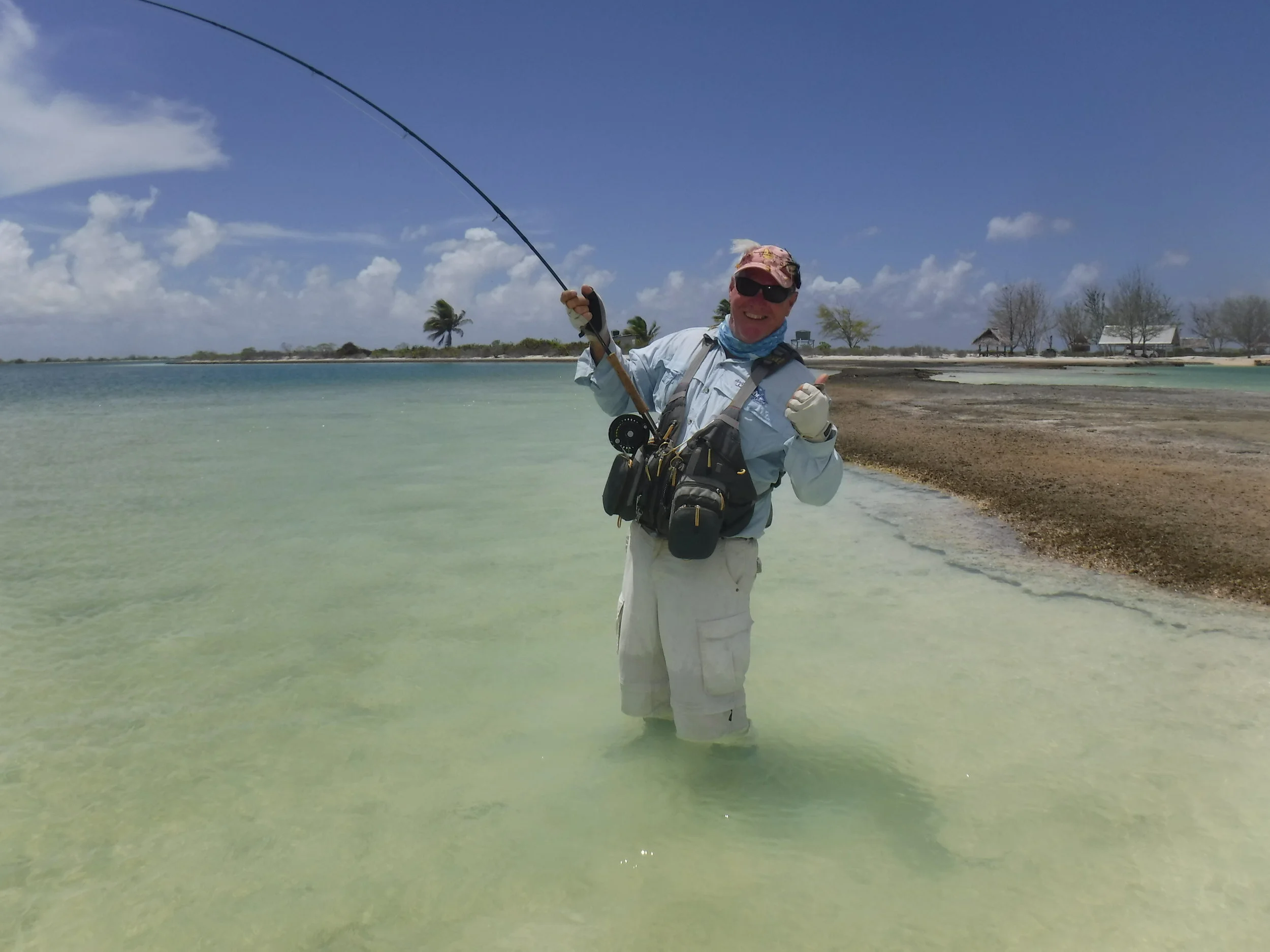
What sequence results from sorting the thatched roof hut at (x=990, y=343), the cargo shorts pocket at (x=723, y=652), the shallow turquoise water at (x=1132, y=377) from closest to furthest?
the cargo shorts pocket at (x=723, y=652) → the shallow turquoise water at (x=1132, y=377) → the thatched roof hut at (x=990, y=343)

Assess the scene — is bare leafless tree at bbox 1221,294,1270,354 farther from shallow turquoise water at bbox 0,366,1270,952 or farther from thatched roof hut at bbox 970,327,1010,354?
shallow turquoise water at bbox 0,366,1270,952

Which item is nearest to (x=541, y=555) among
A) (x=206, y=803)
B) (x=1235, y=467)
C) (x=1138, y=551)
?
(x=206, y=803)

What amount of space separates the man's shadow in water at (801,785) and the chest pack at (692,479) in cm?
106

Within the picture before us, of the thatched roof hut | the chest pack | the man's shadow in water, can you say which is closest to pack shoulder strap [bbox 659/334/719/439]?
the chest pack

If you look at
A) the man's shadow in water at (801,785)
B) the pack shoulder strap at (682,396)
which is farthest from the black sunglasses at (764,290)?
the man's shadow in water at (801,785)

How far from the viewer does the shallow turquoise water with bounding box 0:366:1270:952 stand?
2.43 m

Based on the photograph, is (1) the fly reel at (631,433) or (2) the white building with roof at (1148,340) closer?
(1) the fly reel at (631,433)

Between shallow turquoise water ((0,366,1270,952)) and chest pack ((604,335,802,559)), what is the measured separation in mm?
1113

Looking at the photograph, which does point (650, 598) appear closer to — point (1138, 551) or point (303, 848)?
point (303, 848)

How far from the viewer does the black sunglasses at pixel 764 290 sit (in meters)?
2.50

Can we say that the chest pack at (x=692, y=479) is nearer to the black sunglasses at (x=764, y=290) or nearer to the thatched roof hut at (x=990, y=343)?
the black sunglasses at (x=764, y=290)

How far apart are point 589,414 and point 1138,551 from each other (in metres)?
15.6

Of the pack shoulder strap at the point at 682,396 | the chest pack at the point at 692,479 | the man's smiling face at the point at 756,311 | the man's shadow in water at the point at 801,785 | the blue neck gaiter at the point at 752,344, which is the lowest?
the man's shadow in water at the point at 801,785

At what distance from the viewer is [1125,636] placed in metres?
4.41
